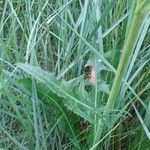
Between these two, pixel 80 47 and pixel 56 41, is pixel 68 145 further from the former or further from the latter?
pixel 56 41

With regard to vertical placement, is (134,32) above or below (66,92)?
above

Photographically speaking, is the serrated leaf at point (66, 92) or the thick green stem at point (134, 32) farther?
the serrated leaf at point (66, 92)

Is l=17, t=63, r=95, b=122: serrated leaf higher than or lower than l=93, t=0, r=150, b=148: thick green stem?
lower

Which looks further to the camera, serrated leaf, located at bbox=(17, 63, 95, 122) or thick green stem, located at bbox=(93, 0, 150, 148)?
serrated leaf, located at bbox=(17, 63, 95, 122)

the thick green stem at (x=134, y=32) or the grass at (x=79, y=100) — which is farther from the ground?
the thick green stem at (x=134, y=32)

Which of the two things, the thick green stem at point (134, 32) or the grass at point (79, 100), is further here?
the grass at point (79, 100)

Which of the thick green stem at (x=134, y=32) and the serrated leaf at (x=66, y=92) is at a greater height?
the thick green stem at (x=134, y=32)

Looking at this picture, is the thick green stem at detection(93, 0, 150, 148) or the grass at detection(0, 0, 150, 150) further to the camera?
the grass at detection(0, 0, 150, 150)

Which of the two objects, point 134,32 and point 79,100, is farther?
point 79,100

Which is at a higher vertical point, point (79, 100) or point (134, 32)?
point (134, 32)

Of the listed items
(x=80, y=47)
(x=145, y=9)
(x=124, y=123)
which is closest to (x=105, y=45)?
(x=80, y=47)

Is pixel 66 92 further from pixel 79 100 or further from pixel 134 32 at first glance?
pixel 134 32

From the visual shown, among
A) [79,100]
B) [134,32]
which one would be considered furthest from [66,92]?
[134,32]
